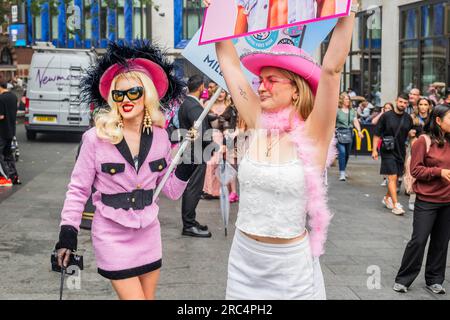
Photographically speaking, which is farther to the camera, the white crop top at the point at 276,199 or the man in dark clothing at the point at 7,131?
the man in dark clothing at the point at 7,131

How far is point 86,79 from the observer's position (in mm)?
3939

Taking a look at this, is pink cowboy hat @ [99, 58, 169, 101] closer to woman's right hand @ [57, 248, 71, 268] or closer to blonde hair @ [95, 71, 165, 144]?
blonde hair @ [95, 71, 165, 144]

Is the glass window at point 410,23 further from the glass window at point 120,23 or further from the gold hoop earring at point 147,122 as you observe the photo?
the glass window at point 120,23

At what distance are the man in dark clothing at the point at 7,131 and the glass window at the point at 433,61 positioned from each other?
45.1 ft

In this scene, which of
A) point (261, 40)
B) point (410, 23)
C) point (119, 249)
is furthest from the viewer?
point (410, 23)

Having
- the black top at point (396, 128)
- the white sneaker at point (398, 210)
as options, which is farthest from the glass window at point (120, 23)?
the white sneaker at point (398, 210)

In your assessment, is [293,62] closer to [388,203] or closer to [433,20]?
[388,203]

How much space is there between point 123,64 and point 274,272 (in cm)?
147

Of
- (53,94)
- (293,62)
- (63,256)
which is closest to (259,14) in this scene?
(293,62)

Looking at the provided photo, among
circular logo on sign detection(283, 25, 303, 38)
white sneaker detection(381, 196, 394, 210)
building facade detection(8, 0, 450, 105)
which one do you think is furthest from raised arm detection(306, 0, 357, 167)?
building facade detection(8, 0, 450, 105)

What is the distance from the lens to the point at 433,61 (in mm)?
21438

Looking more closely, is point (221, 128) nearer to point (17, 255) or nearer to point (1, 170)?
point (17, 255)

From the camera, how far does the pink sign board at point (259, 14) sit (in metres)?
2.85
